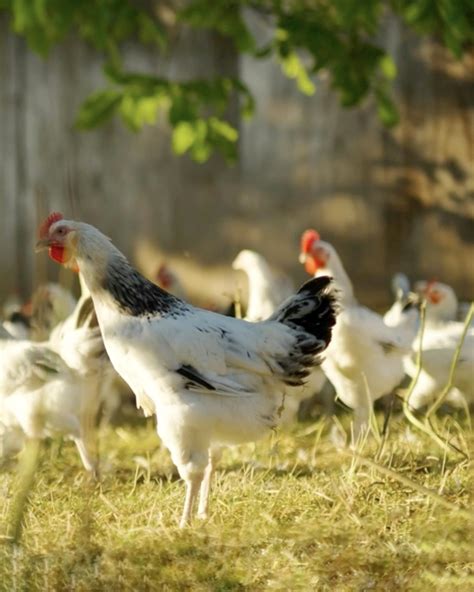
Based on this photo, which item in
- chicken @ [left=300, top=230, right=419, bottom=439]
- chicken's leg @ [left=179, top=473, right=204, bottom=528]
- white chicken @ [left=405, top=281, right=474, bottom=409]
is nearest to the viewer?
chicken's leg @ [left=179, top=473, right=204, bottom=528]

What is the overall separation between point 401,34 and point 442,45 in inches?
11.0

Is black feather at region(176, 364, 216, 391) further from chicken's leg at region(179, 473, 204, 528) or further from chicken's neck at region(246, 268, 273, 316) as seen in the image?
chicken's neck at region(246, 268, 273, 316)

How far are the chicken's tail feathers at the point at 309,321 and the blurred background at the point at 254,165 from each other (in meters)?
2.81

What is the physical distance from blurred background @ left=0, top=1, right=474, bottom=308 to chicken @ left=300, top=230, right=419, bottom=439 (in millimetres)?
1752

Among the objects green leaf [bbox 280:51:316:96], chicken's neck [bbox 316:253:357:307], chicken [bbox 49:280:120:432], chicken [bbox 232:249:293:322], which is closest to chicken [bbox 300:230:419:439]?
chicken's neck [bbox 316:253:357:307]

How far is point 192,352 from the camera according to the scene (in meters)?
4.27

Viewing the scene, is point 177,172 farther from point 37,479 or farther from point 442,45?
point 37,479

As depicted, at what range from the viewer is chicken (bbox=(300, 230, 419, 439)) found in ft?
18.4

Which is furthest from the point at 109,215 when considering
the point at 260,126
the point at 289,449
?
the point at 289,449

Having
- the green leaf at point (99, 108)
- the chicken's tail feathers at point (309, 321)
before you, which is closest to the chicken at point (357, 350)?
the chicken's tail feathers at point (309, 321)

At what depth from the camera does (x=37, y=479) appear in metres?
4.89

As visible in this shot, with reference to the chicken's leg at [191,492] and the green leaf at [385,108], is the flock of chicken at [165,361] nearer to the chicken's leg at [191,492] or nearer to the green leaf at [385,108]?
the chicken's leg at [191,492]

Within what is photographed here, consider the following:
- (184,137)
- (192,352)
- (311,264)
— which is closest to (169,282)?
(184,137)

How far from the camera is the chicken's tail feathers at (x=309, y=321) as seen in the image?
14.7 ft
